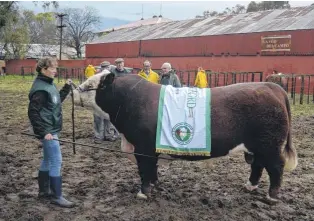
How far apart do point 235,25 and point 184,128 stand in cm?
2432

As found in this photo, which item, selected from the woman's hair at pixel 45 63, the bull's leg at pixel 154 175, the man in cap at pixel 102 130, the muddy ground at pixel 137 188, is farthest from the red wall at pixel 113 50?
the woman's hair at pixel 45 63

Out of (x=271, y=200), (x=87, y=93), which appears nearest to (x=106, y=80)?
(x=87, y=93)

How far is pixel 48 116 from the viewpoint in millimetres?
4352

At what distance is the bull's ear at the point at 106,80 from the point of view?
15.7ft

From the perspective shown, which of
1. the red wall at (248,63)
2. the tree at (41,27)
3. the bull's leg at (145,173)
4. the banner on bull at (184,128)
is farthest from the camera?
the tree at (41,27)

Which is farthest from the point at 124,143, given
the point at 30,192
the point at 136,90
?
the point at 30,192

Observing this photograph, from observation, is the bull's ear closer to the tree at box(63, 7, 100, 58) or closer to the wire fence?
the wire fence

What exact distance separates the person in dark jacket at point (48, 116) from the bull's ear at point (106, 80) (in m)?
0.52

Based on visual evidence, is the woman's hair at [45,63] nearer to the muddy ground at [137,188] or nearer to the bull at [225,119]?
the bull at [225,119]

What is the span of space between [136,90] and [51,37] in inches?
2711

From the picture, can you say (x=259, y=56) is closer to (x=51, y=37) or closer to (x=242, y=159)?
(x=242, y=159)

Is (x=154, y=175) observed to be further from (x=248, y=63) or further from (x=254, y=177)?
(x=248, y=63)

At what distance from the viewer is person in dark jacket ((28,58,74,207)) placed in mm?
4262

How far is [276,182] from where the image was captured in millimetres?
4770
